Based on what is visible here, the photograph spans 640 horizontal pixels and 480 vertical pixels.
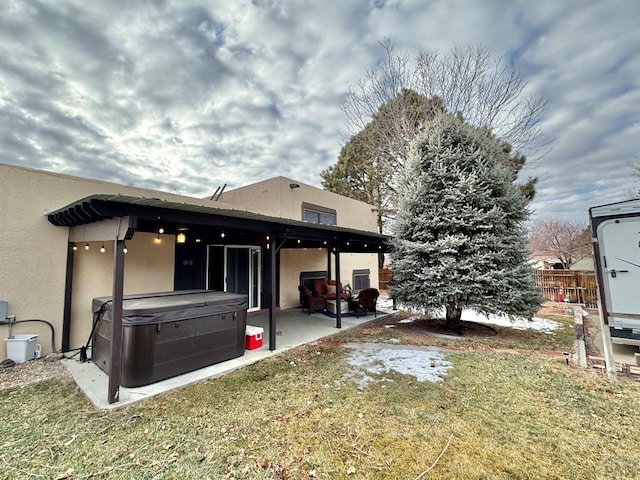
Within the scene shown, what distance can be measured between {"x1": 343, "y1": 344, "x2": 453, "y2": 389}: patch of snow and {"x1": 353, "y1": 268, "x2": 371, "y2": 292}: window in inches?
294

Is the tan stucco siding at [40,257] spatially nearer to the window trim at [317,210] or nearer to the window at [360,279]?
the window trim at [317,210]

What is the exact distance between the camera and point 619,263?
5039 mm

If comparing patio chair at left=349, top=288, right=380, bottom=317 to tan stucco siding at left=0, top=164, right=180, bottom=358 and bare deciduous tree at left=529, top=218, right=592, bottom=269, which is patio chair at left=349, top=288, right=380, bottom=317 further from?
bare deciduous tree at left=529, top=218, right=592, bottom=269

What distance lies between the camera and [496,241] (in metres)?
6.39

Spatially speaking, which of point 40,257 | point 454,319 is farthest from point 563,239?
point 40,257

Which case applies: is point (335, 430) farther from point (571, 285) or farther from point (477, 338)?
point (571, 285)

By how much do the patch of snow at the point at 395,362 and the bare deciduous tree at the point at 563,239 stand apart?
21.6 metres

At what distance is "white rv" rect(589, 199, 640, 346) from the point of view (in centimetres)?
487

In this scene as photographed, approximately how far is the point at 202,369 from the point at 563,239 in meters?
30.9

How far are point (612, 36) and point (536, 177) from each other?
7.23m

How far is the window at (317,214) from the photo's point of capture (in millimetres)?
10820

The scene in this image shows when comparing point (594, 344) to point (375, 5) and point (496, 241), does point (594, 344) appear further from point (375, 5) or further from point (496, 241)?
point (375, 5)

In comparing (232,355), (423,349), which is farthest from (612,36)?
(232,355)

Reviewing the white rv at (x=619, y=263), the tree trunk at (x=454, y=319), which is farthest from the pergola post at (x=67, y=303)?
the white rv at (x=619, y=263)
